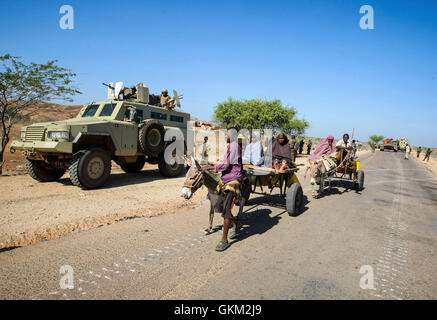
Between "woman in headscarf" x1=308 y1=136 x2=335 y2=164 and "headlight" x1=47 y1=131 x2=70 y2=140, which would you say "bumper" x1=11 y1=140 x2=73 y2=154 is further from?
"woman in headscarf" x1=308 y1=136 x2=335 y2=164

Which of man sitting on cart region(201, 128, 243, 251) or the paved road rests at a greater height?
man sitting on cart region(201, 128, 243, 251)

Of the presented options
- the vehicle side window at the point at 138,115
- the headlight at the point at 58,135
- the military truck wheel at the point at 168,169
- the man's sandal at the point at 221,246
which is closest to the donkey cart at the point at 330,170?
the man's sandal at the point at 221,246

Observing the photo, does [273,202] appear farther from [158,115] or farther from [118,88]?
[118,88]

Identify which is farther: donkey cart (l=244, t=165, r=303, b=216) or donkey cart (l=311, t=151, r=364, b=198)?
donkey cart (l=311, t=151, r=364, b=198)

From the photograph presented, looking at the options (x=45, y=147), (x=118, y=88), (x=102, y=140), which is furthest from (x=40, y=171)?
(x=118, y=88)

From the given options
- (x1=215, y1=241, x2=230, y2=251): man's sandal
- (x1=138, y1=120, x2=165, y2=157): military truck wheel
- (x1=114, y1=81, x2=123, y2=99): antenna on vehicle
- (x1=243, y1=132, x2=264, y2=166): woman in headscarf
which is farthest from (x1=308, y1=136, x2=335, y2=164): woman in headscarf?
(x1=114, y1=81, x2=123, y2=99): antenna on vehicle

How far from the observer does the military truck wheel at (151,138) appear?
33.0ft

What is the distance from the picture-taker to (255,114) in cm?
3020

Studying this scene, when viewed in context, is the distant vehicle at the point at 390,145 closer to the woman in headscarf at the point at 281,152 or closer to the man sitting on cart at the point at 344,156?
the man sitting on cart at the point at 344,156

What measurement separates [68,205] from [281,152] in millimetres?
5558

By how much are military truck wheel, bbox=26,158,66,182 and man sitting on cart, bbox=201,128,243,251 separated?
740 cm

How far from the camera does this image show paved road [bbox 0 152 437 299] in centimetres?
321

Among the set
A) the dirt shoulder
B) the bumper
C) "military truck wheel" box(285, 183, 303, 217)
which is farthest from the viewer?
the bumper
